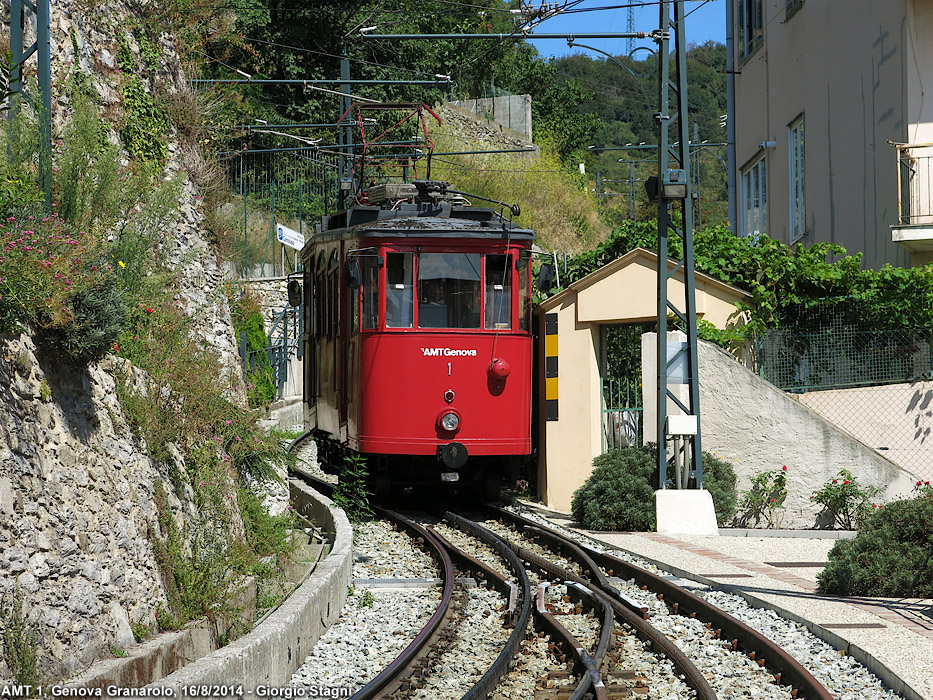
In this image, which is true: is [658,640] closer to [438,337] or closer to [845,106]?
[438,337]

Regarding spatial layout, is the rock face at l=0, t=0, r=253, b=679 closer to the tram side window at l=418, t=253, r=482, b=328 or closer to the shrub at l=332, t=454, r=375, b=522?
the shrub at l=332, t=454, r=375, b=522

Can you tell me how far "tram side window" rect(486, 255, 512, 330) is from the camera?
572 inches

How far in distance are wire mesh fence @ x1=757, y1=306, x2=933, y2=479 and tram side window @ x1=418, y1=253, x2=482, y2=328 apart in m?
4.24

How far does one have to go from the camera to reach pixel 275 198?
35844mm

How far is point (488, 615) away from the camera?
30.5 feet

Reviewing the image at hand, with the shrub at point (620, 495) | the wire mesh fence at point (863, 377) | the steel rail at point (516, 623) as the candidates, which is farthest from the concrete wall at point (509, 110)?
the steel rail at point (516, 623)

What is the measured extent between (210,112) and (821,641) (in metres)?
10.5

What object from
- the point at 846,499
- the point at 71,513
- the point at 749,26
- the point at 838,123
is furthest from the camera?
the point at 749,26

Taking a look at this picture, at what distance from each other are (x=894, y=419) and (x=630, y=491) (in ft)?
11.9

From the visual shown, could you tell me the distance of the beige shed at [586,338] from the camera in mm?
16203

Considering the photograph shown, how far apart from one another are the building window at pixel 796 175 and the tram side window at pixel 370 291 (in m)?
11.1

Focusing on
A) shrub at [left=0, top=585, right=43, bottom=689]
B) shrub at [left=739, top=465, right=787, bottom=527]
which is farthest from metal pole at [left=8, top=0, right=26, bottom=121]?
shrub at [left=739, top=465, right=787, bottom=527]

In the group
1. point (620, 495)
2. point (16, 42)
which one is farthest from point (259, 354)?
point (16, 42)

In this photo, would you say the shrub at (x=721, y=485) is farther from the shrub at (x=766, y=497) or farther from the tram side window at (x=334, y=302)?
the tram side window at (x=334, y=302)
